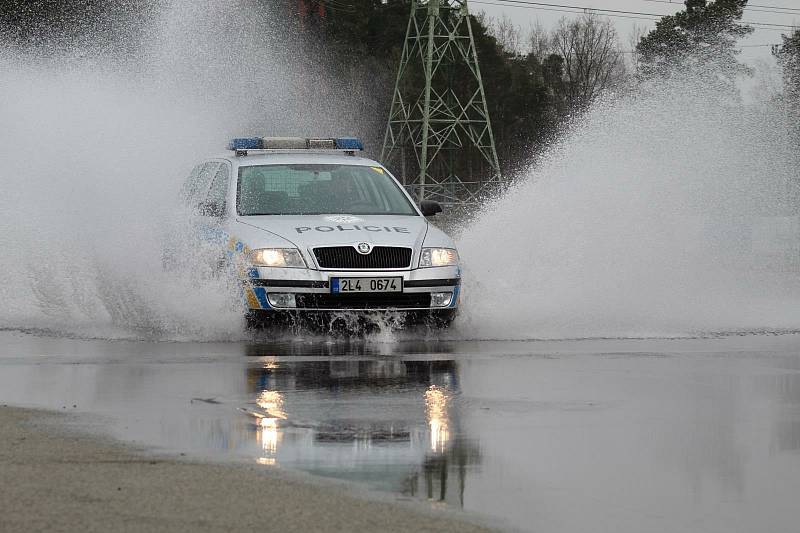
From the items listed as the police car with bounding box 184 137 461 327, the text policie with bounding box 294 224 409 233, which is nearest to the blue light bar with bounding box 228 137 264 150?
the police car with bounding box 184 137 461 327

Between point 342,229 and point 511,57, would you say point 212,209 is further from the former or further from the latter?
point 511,57

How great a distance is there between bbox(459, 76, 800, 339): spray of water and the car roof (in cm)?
156

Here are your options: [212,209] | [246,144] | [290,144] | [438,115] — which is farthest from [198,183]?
[438,115]

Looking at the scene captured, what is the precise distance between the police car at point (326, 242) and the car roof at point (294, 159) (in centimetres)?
3

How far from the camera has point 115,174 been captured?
58.5 ft

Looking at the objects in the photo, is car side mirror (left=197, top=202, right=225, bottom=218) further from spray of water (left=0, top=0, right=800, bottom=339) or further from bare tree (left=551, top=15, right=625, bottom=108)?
bare tree (left=551, top=15, right=625, bottom=108)

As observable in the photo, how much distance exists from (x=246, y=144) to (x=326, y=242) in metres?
2.89

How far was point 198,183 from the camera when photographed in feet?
53.9

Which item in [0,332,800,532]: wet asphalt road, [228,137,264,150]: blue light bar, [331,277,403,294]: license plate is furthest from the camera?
[228,137,264,150]: blue light bar

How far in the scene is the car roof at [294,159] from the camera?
1546 cm

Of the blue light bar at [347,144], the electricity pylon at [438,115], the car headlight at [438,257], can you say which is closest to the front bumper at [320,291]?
the car headlight at [438,257]

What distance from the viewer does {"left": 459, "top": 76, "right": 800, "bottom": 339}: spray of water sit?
15.7m

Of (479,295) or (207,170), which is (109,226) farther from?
(479,295)

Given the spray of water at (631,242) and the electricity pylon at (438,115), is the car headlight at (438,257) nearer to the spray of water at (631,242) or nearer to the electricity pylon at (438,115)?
the spray of water at (631,242)
